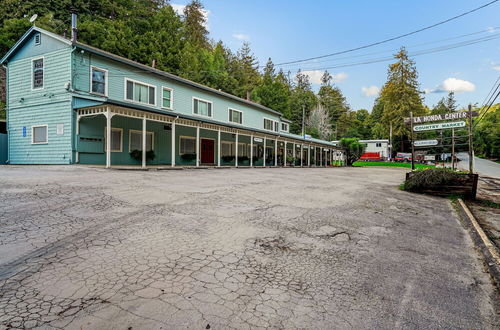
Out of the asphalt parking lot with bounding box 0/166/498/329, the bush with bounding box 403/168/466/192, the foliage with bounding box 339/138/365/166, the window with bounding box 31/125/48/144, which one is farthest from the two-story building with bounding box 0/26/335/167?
the foliage with bounding box 339/138/365/166

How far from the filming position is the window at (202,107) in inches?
787

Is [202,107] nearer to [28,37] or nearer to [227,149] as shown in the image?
[227,149]

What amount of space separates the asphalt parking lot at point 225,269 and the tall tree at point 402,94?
5240cm

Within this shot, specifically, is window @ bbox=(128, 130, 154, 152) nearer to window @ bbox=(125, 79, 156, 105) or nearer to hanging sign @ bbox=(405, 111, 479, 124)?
window @ bbox=(125, 79, 156, 105)

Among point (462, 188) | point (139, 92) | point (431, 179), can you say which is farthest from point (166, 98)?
point (462, 188)

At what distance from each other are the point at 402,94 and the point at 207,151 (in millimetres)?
45339

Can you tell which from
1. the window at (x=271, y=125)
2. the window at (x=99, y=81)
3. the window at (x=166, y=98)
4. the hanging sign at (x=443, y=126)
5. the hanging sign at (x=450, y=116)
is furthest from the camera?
the window at (x=271, y=125)

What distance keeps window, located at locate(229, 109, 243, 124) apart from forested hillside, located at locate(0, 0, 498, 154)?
15.0 feet

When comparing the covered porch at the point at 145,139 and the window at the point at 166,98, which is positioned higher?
the window at the point at 166,98

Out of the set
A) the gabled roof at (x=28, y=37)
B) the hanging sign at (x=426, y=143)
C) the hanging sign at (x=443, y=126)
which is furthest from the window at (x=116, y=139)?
the hanging sign at (x=426, y=143)

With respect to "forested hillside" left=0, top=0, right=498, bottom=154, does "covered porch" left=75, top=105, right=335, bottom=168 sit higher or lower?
lower

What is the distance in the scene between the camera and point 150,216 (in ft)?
14.3

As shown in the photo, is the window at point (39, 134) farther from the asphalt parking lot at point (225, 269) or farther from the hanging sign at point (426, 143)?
the hanging sign at point (426, 143)

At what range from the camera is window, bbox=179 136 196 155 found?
18.7 metres
